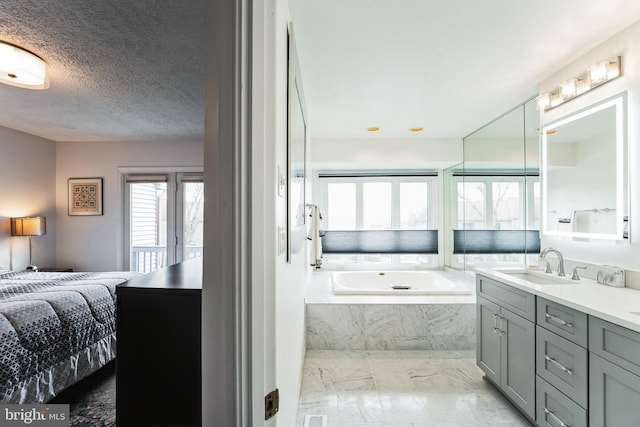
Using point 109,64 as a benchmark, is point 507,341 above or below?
below

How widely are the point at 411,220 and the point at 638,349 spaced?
12.1ft

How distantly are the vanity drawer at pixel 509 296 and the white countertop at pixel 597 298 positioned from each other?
0.15 ft

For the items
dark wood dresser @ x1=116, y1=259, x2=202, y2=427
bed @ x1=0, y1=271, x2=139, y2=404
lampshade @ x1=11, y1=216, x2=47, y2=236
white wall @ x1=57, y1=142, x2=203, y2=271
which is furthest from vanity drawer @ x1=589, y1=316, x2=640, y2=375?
lampshade @ x1=11, y1=216, x2=47, y2=236

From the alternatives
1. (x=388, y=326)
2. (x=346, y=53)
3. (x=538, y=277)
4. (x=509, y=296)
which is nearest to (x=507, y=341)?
(x=509, y=296)

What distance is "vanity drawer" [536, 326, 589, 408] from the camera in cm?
155

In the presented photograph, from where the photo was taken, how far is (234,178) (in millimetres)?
792

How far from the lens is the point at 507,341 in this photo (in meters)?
2.15

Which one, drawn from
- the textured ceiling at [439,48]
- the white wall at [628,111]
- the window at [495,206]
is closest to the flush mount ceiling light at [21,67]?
the textured ceiling at [439,48]

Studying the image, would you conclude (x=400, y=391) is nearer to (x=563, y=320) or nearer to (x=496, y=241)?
(x=563, y=320)

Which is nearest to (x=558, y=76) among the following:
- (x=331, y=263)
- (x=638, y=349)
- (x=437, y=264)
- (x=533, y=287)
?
(x=533, y=287)

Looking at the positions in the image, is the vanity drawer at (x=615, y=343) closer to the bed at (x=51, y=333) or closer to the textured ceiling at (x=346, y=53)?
the textured ceiling at (x=346, y=53)

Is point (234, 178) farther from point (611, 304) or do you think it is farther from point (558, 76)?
point (558, 76)

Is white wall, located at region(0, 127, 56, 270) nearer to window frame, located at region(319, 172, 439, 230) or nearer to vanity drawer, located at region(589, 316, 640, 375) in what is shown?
A: window frame, located at region(319, 172, 439, 230)

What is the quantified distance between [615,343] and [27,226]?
17.9ft
